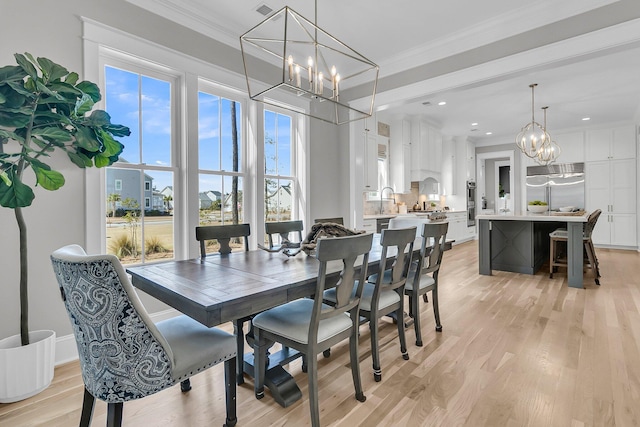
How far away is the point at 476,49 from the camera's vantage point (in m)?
3.41

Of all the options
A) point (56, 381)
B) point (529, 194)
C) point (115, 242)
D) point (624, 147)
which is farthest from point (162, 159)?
point (624, 147)

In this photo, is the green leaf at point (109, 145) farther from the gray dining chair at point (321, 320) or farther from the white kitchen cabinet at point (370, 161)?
the white kitchen cabinet at point (370, 161)

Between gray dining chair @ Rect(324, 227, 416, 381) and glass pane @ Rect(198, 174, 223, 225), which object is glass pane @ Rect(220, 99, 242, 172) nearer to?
glass pane @ Rect(198, 174, 223, 225)

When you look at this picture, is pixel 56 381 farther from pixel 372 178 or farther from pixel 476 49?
pixel 372 178

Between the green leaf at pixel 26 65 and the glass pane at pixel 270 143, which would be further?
the glass pane at pixel 270 143

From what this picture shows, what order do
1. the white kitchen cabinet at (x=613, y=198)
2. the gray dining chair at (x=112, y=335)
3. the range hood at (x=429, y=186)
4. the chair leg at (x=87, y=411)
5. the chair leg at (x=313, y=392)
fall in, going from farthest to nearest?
the range hood at (x=429, y=186), the white kitchen cabinet at (x=613, y=198), the chair leg at (x=313, y=392), the chair leg at (x=87, y=411), the gray dining chair at (x=112, y=335)

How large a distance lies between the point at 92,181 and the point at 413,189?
671 cm

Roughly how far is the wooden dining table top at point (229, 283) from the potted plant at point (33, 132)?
0.76m

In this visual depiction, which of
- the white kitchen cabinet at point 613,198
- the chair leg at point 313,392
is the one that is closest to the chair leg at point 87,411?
the chair leg at point 313,392

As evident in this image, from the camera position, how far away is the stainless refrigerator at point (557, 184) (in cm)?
751

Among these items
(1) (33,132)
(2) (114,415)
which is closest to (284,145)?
(1) (33,132)

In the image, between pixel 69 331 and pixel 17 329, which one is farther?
pixel 69 331

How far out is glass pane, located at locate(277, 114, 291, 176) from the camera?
406 centimetres

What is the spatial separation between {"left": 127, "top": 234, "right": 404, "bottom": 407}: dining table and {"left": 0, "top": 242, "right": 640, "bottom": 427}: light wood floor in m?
0.18
